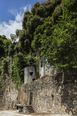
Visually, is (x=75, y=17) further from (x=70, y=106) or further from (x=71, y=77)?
(x=70, y=106)

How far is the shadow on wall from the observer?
710 cm

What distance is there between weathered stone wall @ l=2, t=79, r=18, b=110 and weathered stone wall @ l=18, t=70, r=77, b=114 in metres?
8.53

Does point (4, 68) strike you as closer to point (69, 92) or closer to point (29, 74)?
point (29, 74)

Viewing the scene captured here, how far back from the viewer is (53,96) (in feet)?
27.7

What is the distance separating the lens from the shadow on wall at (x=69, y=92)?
280 inches

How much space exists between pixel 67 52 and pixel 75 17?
2.03m

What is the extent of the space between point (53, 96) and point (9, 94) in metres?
13.4

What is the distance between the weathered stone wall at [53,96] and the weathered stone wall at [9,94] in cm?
853

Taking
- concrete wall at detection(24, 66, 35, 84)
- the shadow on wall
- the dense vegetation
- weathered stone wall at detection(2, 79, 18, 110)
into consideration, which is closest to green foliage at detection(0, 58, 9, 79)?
weathered stone wall at detection(2, 79, 18, 110)

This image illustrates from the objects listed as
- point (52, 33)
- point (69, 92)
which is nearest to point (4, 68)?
point (52, 33)

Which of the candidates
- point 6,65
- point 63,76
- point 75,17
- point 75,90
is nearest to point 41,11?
point 75,17

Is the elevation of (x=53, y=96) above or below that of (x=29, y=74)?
below

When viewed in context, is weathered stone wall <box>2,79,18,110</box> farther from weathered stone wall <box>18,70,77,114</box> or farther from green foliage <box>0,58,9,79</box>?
weathered stone wall <box>18,70,77,114</box>

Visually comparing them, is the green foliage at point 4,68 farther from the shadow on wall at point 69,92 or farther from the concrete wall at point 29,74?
the shadow on wall at point 69,92
